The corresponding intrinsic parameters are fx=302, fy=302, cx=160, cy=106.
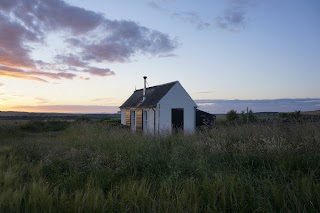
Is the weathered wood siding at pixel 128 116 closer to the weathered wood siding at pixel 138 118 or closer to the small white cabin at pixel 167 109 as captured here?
the weathered wood siding at pixel 138 118

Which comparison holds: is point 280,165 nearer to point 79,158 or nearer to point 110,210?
point 110,210

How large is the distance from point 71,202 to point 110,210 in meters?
0.62

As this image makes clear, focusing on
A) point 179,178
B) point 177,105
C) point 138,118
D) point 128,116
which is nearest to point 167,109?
point 177,105

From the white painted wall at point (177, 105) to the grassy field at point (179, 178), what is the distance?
13.5 metres

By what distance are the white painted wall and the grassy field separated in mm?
13479

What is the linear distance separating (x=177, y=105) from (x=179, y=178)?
1930cm

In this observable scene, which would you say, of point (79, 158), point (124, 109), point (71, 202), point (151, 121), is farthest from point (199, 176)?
point (124, 109)

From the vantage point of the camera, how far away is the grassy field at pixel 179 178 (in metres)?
4.11

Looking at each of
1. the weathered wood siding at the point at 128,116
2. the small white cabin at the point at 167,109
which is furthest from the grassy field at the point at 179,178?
the weathered wood siding at the point at 128,116

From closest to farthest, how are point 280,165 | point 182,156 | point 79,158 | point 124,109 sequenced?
point 280,165, point 182,156, point 79,158, point 124,109

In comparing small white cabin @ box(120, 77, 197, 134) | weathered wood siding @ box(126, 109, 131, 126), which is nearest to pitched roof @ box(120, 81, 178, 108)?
small white cabin @ box(120, 77, 197, 134)

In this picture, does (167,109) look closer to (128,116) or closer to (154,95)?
(154,95)

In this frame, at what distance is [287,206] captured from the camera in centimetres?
405

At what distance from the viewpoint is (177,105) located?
82.0ft
